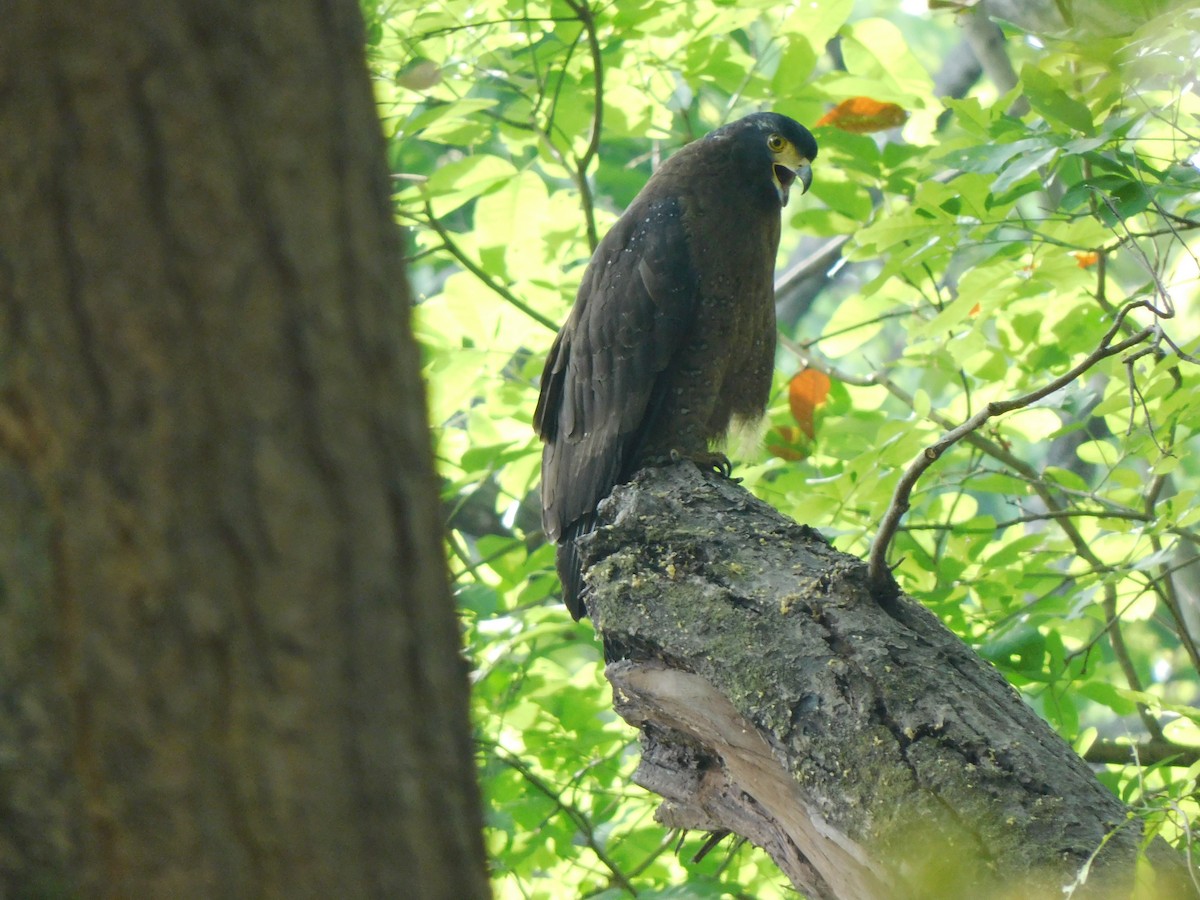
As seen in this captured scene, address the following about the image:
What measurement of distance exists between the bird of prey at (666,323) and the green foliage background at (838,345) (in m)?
0.16

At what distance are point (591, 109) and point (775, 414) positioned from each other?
4.80 feet

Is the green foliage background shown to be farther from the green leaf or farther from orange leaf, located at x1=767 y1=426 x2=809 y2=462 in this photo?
the green leaf

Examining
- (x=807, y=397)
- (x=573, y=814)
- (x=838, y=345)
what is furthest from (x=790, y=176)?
(x=573, y=814)

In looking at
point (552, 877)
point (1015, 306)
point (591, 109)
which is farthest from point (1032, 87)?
point (552, 877)

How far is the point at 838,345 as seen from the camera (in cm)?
421

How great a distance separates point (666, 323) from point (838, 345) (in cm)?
88

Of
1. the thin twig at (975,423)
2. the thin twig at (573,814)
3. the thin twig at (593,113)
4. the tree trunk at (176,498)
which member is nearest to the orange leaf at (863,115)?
the thin twig at (593,113)

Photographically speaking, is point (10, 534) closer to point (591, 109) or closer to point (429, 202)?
point (429, 202)

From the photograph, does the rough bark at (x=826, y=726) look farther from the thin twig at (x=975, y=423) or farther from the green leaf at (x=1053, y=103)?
the green leaf at (x=1053, y=103)

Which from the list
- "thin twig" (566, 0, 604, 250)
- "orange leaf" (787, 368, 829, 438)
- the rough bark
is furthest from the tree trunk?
"orange leaf" (787, 368, 829, 438)

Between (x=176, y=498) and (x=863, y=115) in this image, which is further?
(x=863, y=115)

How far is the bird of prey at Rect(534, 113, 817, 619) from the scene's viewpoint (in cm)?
365

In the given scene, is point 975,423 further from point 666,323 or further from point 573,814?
point 573,814

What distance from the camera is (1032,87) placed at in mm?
2404
